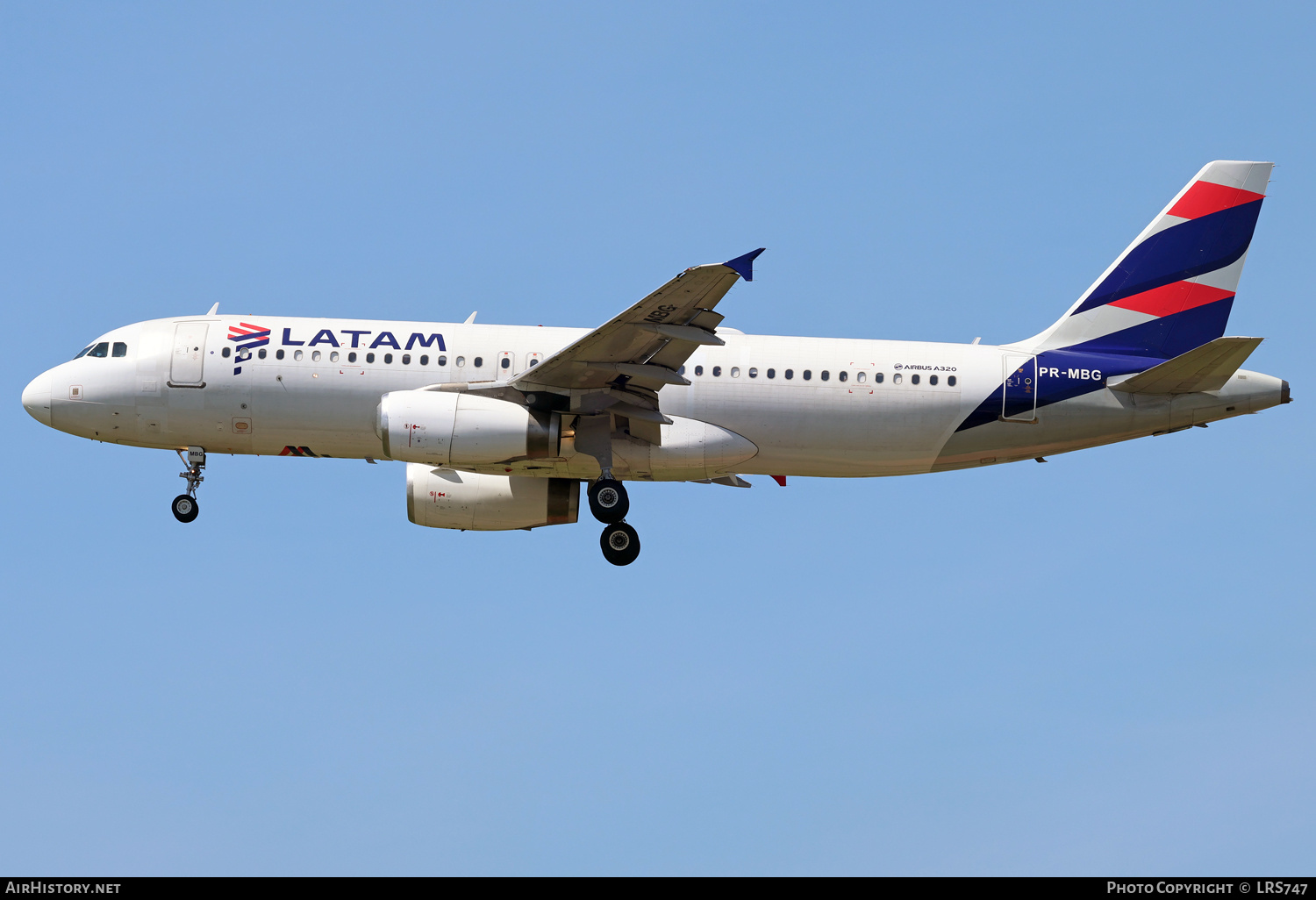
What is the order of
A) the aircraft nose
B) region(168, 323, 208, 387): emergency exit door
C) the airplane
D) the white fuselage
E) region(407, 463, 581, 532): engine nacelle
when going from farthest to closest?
region(407, 463, 581, 532): engine nacelle, the aircraft nose, region(168, 323, 208, 387): emergency exit door, the white fuselage, the airplane

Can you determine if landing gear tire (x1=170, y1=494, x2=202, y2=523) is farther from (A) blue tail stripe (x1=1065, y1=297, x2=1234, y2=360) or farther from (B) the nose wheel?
(A) blue tail stripe (x1=1065, y1=297, x2=1234, y2=360)

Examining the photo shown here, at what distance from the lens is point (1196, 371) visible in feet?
106

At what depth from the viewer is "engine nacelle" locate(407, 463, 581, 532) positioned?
35.6 m

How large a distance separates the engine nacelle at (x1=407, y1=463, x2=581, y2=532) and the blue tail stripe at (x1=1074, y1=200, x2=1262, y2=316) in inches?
499

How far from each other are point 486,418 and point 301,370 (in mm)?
4426

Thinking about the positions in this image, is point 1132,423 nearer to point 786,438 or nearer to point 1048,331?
point 1048,331

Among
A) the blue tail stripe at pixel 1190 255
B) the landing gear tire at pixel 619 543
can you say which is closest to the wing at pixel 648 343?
the landing gear tire at pixel 619 543

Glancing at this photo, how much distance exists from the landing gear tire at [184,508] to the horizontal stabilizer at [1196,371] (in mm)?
20176

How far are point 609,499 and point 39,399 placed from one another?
42.2 feet

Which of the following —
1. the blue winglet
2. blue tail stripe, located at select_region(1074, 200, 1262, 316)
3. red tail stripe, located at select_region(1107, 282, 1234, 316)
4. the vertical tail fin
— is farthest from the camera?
blue tail stripe, located at select_region(1074, 200, 1262, 316)

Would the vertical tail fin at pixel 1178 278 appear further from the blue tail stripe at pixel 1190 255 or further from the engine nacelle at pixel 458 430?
the engine nacelle at pixel 458 430

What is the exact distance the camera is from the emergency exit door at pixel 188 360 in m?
33.6

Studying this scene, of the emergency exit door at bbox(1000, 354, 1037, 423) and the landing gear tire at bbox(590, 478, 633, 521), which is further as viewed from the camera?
the emergency exit door at bbox(1000, 354, 1037, 423)

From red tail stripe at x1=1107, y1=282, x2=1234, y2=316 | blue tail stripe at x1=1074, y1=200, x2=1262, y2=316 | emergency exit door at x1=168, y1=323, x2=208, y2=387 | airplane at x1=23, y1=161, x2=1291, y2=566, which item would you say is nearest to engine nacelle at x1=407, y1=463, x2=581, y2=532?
airplane at x1=23, y1=161, x2=1291, y2=566
